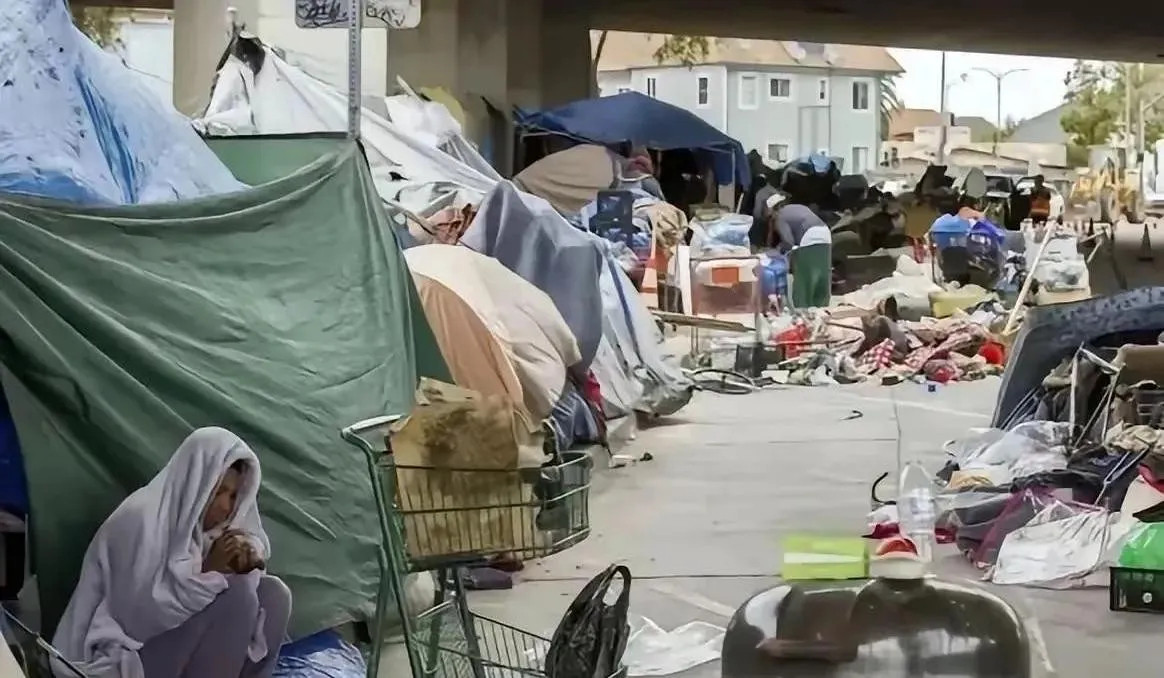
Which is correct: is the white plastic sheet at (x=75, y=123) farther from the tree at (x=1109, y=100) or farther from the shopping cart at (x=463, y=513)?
the tree at (x=1109, y=100)

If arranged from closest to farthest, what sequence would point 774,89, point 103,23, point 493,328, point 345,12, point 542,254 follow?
point 345,12 → point 493,328 → point 542,254 → point 103,23 → point 774,89

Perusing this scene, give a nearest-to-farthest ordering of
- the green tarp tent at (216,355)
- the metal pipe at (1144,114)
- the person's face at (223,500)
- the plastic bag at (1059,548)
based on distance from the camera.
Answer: the person's face at (223,500), the green tarp tent at (216,355), the plastic bag at (1059,548), the metal pipe at (1144,114)

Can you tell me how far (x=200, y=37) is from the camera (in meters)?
12.2

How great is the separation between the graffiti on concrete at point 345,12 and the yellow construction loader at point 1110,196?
25.3 meters

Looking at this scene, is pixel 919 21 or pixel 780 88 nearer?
pixel 919 21

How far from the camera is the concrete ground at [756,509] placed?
4.99 metres

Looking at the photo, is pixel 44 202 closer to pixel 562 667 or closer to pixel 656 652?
pixel 562 667

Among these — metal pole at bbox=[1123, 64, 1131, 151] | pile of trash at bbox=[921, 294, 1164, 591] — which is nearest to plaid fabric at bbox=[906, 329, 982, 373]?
pile of trash at bbox=[921, 294, 1164, 591]

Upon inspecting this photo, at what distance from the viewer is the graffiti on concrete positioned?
4980mm

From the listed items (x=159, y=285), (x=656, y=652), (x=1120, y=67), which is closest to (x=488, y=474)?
(x=159, y=285)

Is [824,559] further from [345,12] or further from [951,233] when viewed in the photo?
[951,233]

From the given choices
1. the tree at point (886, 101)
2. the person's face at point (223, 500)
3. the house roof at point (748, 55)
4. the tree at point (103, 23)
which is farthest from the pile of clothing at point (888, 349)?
the tree at point (886, 101)

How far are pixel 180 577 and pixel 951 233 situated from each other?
49.9 feet

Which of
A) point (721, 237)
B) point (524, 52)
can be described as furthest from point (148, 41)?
point (721, 237)
